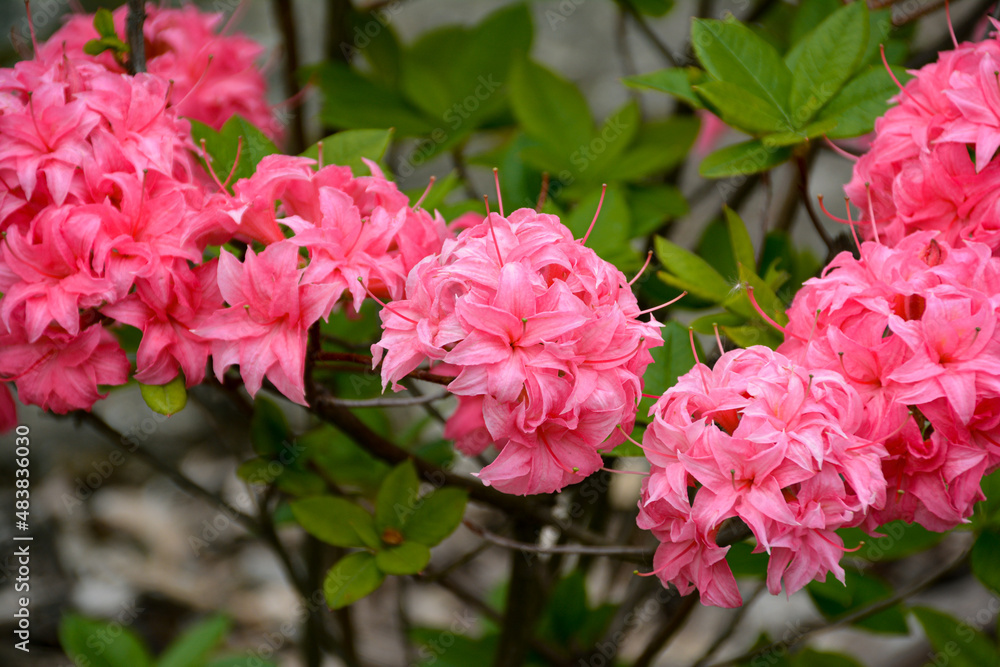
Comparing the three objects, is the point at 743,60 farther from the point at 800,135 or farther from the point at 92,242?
the point at 92,242

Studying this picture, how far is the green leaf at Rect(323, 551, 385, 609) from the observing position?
924 millimetres

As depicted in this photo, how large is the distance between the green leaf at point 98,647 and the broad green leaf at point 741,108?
4.10 ft

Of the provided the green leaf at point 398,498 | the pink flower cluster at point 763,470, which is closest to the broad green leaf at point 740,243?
the pink flower cluster at point 763,470

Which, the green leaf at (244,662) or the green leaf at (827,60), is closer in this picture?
the green leaf at (827,60)

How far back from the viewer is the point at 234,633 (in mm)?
2363

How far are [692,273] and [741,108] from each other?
0.20m

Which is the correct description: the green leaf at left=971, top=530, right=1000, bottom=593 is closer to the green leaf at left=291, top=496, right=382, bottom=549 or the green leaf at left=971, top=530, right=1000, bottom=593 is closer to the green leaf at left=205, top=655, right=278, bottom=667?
the green leaf at left=291, top=496, right=382, bottom=549

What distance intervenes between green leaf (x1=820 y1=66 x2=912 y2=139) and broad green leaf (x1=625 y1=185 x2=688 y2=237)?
354 mm

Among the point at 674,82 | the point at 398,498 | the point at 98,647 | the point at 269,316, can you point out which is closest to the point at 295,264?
the point at 269,316

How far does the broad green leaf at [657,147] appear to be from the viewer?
137 centimetres

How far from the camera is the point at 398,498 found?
1.00 metres

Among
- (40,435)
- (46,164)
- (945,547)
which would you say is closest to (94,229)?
(46,164)

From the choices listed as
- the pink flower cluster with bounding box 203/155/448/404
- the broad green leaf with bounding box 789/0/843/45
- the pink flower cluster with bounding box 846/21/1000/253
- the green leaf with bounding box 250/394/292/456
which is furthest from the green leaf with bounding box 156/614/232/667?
the broad green leaf with bounding box 789/0/843/45

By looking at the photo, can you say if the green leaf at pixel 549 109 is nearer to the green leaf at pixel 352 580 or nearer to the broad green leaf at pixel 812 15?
the broad green leaf at pixel 812 15
